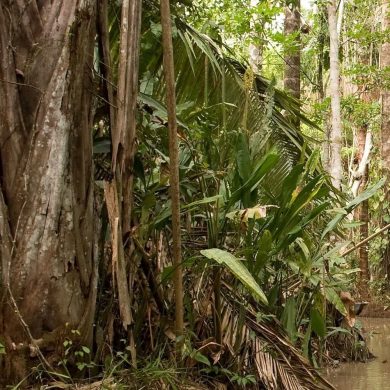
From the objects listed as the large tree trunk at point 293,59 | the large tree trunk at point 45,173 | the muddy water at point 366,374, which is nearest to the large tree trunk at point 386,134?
the large tree trunk at point 293,59

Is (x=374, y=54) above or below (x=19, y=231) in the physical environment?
above

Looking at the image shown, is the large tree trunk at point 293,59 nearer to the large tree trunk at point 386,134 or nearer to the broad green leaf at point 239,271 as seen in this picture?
the large tree trunk at point 386,134

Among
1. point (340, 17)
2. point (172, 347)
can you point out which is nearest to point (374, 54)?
point (340, 17)

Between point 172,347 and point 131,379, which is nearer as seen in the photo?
point 131,379

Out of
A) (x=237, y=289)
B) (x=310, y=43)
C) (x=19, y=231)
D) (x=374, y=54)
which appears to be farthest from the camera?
(x=374, y=54)

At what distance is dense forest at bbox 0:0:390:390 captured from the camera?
276 centimetres

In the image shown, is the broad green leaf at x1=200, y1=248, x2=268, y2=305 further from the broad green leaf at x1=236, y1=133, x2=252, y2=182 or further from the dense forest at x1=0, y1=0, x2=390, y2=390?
the broad green leaf at x1=236, y1=133, x2=252, y2=182

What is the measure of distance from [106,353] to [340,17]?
12.9 metres

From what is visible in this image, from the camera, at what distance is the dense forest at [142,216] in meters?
2.76

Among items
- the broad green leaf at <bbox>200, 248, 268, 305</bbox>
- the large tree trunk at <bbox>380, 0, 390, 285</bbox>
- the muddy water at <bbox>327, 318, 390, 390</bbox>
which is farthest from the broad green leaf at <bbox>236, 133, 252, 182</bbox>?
the large tree trunk at <bbox>380, 0, 390, 285</bbox>

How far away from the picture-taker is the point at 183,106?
3.93m

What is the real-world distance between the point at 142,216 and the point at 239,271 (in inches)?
29.6

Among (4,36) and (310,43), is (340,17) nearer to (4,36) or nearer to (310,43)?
(310,43)

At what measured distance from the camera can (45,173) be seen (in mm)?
2795
